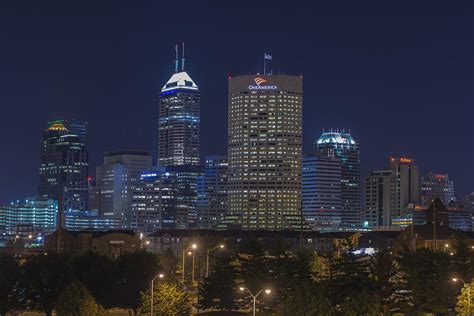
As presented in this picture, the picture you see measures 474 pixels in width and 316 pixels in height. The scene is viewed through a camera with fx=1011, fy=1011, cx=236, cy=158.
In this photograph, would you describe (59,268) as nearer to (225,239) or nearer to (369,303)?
(369,303)

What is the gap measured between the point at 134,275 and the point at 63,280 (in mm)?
9401

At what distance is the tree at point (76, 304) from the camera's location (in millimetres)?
74912

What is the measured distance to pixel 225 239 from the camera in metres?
198

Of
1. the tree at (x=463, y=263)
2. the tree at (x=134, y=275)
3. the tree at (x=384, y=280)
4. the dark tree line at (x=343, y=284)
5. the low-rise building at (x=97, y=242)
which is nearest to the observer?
the dark tree line at (x=343, y=284)

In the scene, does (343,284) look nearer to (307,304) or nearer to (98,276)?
(307,304)

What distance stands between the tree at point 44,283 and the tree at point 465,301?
3308 cm

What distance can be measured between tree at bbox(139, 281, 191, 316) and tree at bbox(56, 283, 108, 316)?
3820 millimetres

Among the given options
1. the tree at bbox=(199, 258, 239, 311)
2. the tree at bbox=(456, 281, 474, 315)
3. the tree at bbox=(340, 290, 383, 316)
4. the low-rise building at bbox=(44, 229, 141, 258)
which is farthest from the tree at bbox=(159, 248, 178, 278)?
the tree at bbox=(340, 290, 383, 316)

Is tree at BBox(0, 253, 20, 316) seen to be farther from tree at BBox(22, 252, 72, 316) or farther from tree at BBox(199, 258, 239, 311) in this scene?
tree at BBox(199, 258, 239, 311)

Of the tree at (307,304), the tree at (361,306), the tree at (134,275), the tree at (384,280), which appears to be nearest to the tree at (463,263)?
the tree at (384,280)

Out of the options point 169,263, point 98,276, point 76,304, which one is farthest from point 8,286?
point 169,263

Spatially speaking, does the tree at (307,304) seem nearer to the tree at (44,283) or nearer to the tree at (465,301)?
the tree at (465,301)

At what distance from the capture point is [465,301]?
81.3m

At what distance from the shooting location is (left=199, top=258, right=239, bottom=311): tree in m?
87.2
